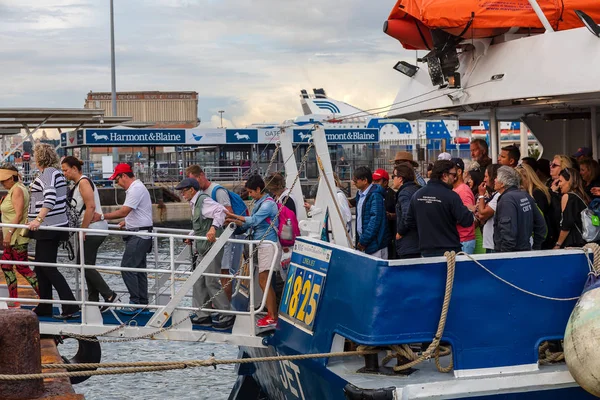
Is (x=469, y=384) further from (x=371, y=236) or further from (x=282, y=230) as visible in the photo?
(x=282, y=230)

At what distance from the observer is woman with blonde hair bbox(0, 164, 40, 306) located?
8.22 m

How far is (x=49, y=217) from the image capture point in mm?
7793

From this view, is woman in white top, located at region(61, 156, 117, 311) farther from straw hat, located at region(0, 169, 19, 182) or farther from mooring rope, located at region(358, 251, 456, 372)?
mooring rope, located at region(358, 251, 456, 372)

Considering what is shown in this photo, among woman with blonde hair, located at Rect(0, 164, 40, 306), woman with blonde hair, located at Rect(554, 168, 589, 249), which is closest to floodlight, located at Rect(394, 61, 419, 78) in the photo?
woman with blonde hair, located at Rect(554, 168, 589, 249)

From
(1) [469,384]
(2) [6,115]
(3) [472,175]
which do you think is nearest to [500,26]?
(3) [472,175]

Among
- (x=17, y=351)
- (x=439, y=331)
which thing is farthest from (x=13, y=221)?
(x=439, y=331)

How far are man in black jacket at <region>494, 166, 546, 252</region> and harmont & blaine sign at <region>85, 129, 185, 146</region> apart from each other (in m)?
35.2

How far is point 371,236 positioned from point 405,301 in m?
2.19

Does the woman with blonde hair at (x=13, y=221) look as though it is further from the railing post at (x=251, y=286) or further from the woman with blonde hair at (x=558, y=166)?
the woman with blonde hair at (x=558, y=166)

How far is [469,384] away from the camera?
5.59 m

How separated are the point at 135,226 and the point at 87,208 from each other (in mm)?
508

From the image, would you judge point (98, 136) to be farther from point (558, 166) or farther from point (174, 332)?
point (558, 166)

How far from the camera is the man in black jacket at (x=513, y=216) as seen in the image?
6.41 m

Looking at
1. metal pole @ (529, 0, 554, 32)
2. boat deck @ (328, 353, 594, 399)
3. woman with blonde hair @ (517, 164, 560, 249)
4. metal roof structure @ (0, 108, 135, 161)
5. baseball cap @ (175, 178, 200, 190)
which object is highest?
metal roof structure @ (0, 108, 135, 161)
